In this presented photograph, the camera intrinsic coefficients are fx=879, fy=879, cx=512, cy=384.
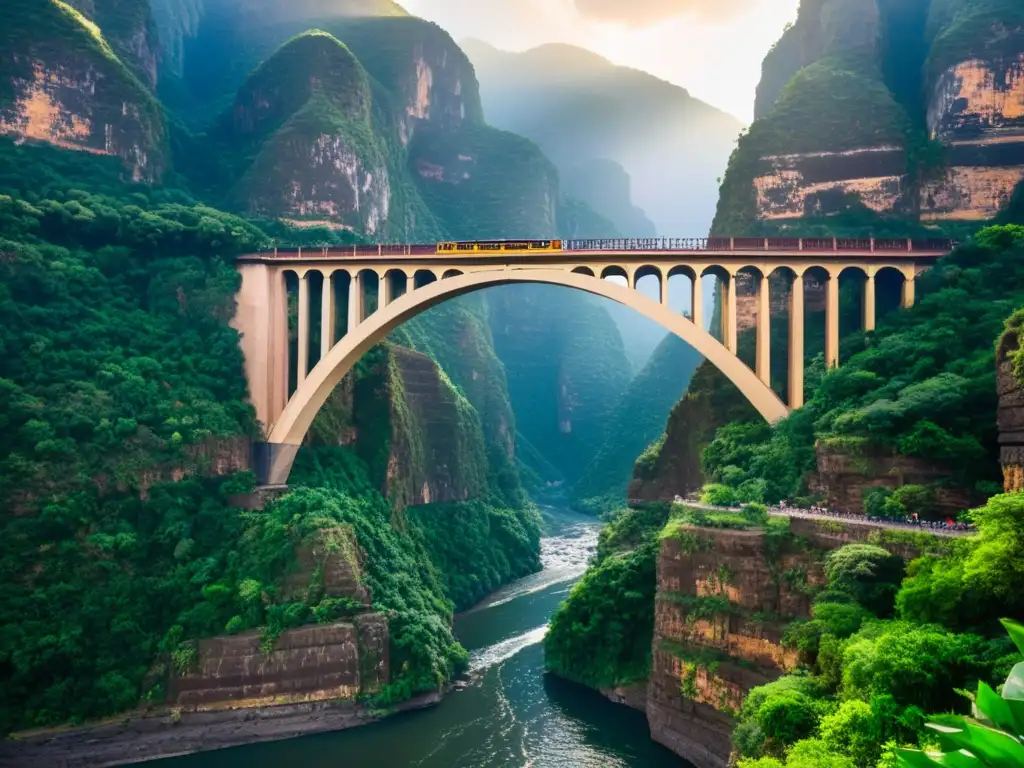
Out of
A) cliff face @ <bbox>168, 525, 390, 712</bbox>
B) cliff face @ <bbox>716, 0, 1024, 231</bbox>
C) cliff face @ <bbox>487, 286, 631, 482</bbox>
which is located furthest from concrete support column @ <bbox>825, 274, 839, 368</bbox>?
cliff face @ <bbox>487, 286, 631, 482</bbox>

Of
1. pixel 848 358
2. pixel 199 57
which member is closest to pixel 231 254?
pixel 848 358

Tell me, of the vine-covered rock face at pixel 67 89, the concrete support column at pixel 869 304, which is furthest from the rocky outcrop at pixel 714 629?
the vine-covered rock face at pixel 67 89

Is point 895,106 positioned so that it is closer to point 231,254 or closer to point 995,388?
point 995,388

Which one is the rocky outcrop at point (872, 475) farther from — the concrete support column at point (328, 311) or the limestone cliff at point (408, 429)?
the limestone cliff at point (408, 429)

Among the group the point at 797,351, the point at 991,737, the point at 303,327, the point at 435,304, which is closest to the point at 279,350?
the point at 303,327

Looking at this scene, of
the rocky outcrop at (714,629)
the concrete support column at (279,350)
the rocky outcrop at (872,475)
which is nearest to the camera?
the rocky outcrop at (872,475)

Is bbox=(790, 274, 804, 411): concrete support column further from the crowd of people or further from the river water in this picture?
the river water
